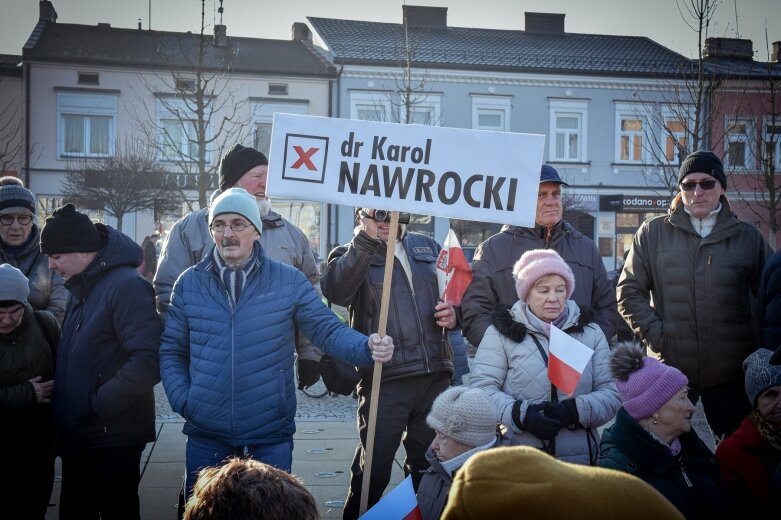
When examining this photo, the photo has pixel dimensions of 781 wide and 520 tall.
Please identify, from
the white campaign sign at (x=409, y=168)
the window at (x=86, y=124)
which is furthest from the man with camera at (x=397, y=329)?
the window at (x=86, y=124)

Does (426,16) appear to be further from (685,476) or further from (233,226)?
(685,476)

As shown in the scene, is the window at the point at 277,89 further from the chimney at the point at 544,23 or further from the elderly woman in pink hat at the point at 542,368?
the elderly woman in pink hat at the point at 542,368

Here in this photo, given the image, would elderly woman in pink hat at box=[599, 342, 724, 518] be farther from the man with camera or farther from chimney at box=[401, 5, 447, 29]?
chimney at box=[401, 5, 447, 29]

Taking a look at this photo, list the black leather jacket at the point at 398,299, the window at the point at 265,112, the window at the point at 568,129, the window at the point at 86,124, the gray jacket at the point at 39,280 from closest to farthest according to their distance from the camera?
the black leather jacket at the point at 398,299 < the gray jacket at the point at 39,280 < the window at the point at 86,124 < the window at the point at 265,112 < the window at the point at 568,129

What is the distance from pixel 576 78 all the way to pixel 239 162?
94.8 feet

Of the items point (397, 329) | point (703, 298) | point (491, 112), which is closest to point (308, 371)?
point (397, 329)

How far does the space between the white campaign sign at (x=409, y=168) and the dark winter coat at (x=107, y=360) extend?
0.93 meters

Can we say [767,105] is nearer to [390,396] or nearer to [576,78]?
[576,78]

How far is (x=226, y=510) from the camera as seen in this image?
2.28 meters

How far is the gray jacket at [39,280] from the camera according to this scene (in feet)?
17.4

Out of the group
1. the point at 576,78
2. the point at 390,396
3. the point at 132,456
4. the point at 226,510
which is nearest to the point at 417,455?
the point at 390,396

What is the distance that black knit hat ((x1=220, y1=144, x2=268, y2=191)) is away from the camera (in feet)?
17.0

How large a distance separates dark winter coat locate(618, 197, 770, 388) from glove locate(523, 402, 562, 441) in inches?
57.9

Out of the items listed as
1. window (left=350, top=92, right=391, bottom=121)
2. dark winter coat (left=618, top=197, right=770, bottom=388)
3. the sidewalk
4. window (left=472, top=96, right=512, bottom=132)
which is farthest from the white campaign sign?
window (left=472, top=96, right=512, bottom=132)
